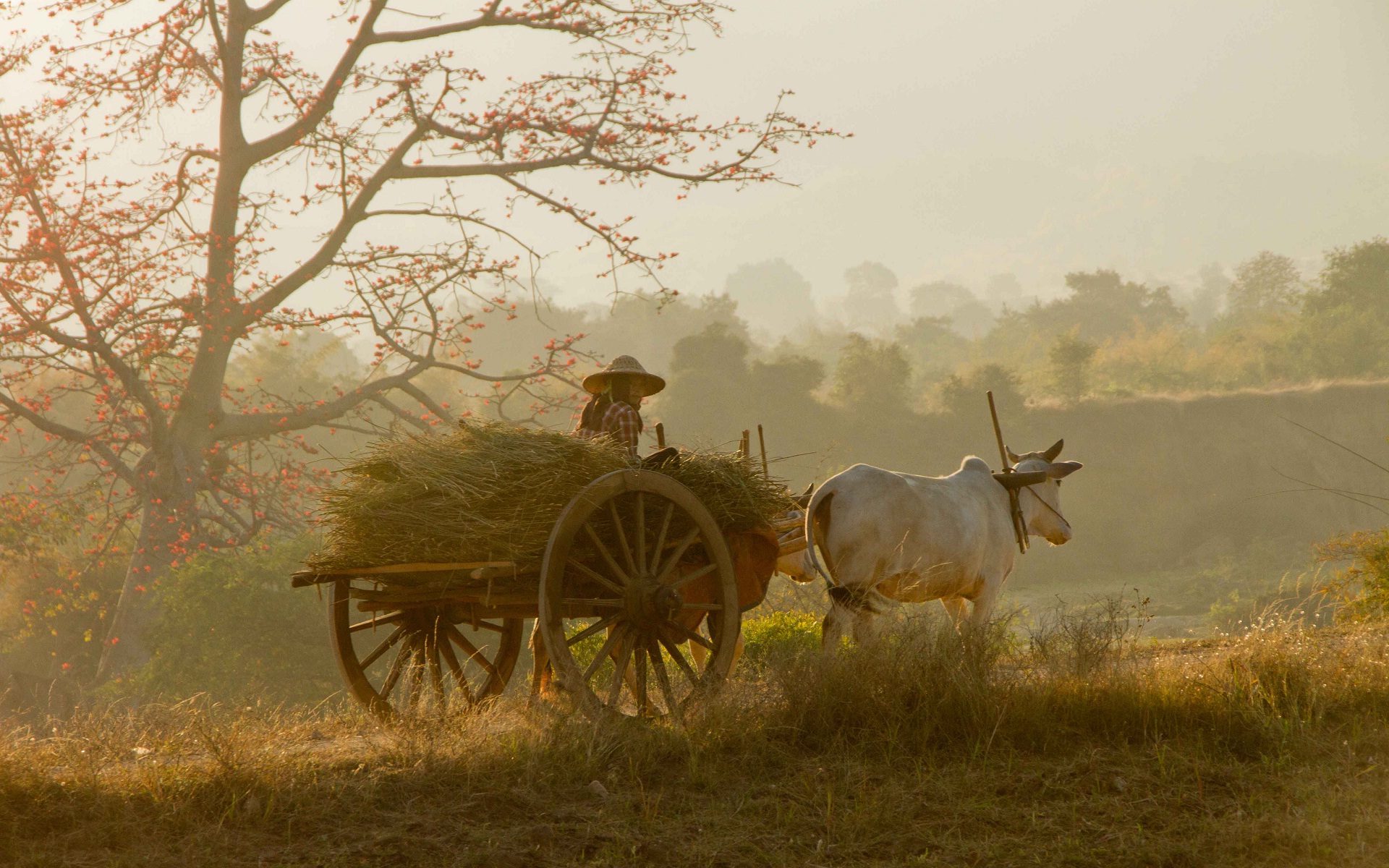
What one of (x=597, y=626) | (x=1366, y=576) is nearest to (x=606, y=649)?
(x=597, y=626)

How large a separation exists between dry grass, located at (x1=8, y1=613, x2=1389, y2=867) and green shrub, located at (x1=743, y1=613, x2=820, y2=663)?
2.77 m

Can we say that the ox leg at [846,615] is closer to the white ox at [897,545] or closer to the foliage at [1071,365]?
the white ox at [897,545]

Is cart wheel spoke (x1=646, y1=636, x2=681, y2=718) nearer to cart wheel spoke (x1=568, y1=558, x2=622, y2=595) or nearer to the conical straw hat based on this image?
cart wheel spoke (x1=568, y1=558, x2=622, y2=595)

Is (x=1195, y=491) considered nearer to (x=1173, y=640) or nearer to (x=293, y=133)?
(x=1173, y=640)

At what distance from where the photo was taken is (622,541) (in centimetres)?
469

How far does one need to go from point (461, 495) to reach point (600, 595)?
33.4 inches

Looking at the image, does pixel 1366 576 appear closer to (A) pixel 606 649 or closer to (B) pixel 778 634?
(B) pixel 778 634

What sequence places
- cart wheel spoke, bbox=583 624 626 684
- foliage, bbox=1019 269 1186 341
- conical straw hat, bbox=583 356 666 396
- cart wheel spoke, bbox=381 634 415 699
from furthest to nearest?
foliage, bbox=1019 269 1186 341, conical straw hat, bbox=583 356 666 396, cart wheel spoke, bbox=381 634 415 699, cart wheel spoke, bbox=583 624 626 684

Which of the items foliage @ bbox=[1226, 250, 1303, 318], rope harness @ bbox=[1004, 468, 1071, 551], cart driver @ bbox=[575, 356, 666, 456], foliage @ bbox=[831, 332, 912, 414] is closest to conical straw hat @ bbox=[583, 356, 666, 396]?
cart driver @ bbox=[575, 356, 666, 456]

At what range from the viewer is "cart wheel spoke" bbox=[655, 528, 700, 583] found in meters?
4.88

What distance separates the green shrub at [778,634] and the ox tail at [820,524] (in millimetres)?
1817

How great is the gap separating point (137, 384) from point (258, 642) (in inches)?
135

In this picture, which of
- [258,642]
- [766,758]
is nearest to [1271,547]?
[258,642]

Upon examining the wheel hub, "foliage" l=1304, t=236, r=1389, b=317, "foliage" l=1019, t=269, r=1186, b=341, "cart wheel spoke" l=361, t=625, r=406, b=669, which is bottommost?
"cart wheel spoke" l=361, t=625, r=406, b=669
